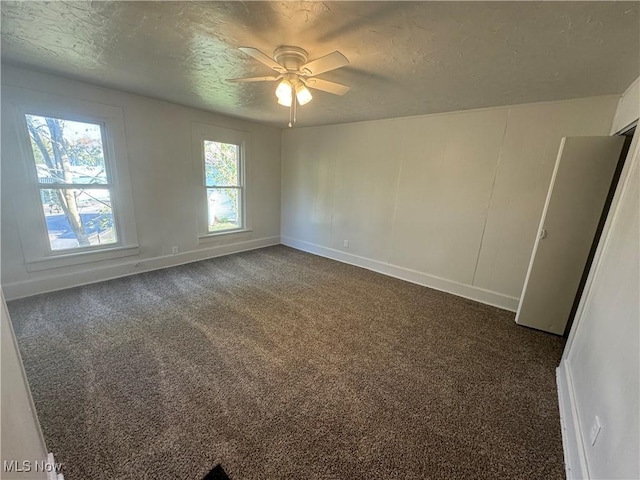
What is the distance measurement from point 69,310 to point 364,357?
294 cm

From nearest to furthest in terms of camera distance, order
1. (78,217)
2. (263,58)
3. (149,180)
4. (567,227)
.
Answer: (263,58), (567,227), (78,217), (149,180)

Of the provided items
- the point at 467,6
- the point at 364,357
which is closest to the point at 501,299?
the point at 364,357

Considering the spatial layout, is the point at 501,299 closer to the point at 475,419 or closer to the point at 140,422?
the point at 475,419

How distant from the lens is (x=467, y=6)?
4.26 feet

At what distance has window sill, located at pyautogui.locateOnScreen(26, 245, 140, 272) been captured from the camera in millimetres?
2826

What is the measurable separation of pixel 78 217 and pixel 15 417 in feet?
9.86

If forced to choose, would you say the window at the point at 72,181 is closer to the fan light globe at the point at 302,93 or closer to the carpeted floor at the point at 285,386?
the carpeted floor at the point at 285,386

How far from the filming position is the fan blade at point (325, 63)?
160 centimetres

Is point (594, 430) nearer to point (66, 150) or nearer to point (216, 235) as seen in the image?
point (216, 235)

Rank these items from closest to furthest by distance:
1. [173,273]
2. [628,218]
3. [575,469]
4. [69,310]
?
1. [575,469]
2. [628,218]
3. [69,310]
4. [173,273]

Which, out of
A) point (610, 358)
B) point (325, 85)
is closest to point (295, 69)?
point (325, 85)

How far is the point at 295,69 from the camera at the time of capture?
75.9 inches

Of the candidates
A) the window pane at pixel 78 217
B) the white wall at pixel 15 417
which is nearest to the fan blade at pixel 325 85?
the white wall at pixel 15 417

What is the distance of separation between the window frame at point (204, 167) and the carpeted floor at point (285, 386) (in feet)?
4.73
